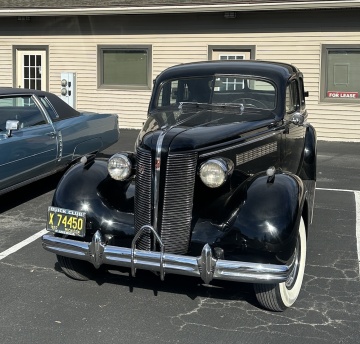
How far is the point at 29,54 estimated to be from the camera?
14.8 meters

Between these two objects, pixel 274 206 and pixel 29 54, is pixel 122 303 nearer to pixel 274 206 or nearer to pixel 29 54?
pixel 274 206

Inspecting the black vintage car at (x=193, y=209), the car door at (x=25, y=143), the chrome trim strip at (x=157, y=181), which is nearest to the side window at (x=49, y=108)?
the car door at (x=25, y=143)

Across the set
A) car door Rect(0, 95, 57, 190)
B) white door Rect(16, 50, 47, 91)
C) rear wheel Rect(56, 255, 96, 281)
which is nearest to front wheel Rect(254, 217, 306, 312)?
rear wheel Rect(56, 255, 96, 281)

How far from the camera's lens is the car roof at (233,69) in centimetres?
514

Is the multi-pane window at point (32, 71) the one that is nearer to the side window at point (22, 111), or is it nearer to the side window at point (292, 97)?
the side window at point (22, 111)

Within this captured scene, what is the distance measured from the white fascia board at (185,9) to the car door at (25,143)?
6.53 meters

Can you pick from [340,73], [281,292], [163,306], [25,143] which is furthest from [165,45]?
[281,292]

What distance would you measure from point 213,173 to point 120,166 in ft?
2.56

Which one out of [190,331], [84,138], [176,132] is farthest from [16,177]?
[190,331]

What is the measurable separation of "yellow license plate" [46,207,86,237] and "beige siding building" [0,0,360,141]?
9053mm

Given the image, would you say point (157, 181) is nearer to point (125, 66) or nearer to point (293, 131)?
point (293, 131)

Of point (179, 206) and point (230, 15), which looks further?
point (230, 15)

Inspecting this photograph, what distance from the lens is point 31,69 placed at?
14.9 m

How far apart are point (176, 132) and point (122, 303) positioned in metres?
1.33
